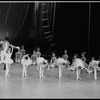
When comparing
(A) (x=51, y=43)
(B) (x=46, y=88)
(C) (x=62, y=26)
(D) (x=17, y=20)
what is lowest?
(B) (x=46, y=88)

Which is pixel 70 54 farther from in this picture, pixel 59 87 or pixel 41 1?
pixel 59 87

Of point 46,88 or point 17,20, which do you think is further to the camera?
point 17,20

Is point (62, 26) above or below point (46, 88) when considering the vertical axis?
above


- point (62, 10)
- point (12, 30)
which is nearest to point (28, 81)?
point (62, 10)

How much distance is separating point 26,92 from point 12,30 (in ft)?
32.3

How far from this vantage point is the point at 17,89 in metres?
6.82

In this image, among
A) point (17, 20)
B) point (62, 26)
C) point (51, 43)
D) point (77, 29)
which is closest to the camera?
point (77, 29)

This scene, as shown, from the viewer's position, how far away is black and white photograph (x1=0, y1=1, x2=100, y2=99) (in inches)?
345

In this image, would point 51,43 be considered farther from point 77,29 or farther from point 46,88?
point 46,88

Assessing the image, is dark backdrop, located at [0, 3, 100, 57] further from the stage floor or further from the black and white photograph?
the stage floor

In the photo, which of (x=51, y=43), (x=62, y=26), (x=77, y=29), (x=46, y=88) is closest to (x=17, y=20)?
(x=51, y=43)

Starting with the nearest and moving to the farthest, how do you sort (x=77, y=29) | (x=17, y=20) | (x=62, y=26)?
(x=77, y=29) < (x=62, y=26) < (x=17, y=20)

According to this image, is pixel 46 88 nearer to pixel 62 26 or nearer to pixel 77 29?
pixel 77 29

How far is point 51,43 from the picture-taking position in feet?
48.5
